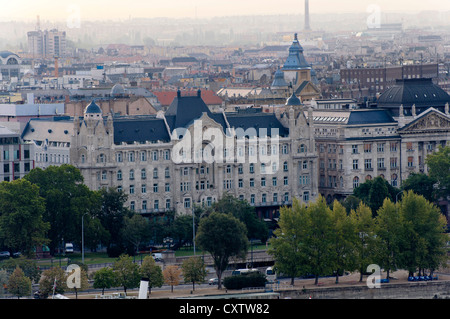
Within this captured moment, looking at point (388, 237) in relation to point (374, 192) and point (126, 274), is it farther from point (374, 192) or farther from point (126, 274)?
point (374, 192)

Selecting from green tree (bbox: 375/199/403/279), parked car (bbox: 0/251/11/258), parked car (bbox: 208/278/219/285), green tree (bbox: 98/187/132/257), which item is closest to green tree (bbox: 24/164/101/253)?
green tree (bbox: 98/187/132/257)

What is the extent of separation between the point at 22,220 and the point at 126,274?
1260 centimetres

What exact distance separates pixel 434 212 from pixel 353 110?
99.2ft

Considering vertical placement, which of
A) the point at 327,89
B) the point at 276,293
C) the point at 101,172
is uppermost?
the point at 327,89

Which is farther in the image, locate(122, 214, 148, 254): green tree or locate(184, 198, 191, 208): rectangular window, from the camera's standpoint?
locate(184, 198, 191, 208): rectangular window

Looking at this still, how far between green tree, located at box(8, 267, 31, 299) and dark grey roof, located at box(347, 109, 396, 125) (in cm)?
4473

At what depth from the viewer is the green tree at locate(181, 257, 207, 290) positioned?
266ft

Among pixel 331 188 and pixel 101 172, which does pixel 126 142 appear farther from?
pixel 331 188

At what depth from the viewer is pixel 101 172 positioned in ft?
341

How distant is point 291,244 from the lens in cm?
8300

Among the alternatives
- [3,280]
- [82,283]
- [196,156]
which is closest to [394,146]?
[196,156]

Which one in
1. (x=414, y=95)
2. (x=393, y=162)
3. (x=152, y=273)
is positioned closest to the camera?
(x=152, y=273)

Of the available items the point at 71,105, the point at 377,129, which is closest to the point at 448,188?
the point at 377,129

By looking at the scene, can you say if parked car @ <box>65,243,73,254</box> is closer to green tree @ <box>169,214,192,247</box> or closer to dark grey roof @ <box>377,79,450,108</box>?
green tree @ <box>169,214,192,247</box>
